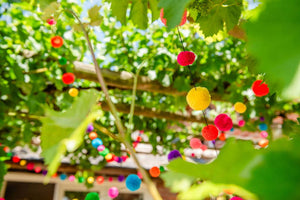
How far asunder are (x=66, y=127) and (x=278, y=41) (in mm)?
283

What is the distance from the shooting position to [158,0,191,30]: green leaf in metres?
0.41

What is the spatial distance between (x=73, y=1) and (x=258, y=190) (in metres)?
2.83

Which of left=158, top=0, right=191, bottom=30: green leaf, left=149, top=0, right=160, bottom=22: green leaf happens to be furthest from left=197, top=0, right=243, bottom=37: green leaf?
left=158, top=0, right=191, bottom=30: green leaf

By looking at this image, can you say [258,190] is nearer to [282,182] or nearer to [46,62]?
[282,182]

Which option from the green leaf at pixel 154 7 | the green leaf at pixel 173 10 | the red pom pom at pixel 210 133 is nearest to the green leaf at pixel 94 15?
the green leaf at pixel 154 7

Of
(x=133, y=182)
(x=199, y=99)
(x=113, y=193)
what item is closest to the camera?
(x=199, y=99)

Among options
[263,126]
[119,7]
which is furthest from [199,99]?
[263,126]

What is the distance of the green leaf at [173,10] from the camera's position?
0.41 metres

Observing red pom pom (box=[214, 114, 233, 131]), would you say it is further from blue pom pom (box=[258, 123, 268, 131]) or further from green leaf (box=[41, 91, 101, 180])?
blue pom pom (box=[258, 123, 268, 131])

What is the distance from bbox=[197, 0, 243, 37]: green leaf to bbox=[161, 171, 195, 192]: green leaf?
0.52 meters

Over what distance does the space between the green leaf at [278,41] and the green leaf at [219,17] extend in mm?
469

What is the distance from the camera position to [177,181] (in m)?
0.29

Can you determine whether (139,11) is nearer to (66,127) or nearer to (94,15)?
(94,15)

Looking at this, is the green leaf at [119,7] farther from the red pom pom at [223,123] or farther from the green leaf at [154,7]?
the red pom pom at [223,123]
